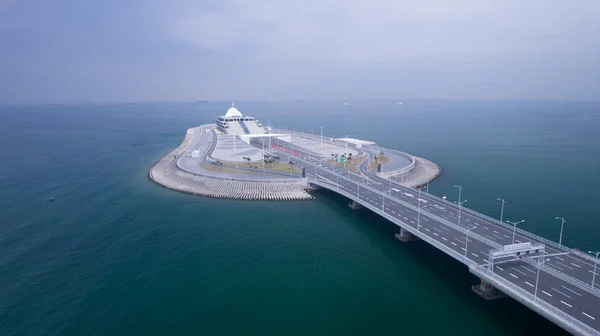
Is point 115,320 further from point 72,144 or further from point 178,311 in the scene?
point 72,144

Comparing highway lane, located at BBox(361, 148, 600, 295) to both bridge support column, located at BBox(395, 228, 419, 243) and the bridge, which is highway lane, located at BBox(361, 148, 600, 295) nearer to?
the bridge

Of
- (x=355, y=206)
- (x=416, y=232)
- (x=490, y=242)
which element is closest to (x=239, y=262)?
(x=416, y=232)

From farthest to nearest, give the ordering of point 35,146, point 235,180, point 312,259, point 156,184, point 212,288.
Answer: point 35,146, point 156,184, point 235,180, point 312,259, point 212,288

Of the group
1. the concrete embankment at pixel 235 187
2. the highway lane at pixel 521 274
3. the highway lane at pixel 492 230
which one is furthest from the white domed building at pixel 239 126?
the highway lane at pixel 521 274

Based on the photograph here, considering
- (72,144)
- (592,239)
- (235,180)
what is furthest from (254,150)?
(72,144)

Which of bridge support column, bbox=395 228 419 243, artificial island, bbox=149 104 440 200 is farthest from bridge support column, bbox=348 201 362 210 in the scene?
bridge support column, bbox=395 228 419 243

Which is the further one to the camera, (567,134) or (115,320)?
(567,134)

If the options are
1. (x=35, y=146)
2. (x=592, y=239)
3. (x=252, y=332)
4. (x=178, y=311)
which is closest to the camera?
(x=252, y=332)
